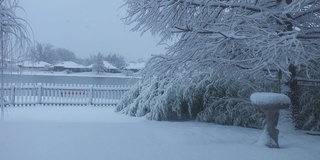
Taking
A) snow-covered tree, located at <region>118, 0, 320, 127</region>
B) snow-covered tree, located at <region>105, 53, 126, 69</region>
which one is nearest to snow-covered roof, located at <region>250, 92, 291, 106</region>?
snow-covered tree, located at <region>118, 0, 320, 127</region>

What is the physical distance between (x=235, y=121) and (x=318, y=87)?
2321 mm

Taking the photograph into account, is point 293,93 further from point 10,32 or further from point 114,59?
point 114,59

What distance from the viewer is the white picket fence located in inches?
478

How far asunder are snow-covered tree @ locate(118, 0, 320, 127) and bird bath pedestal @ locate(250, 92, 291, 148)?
52cm

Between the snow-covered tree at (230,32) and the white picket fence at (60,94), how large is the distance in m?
6.69

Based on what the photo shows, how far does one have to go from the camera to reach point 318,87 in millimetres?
7906

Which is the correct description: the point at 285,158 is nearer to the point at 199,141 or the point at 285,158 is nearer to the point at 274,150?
the point at 274,150

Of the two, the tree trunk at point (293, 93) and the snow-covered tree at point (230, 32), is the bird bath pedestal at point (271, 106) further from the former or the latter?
the tree trunk at point (293, 93)

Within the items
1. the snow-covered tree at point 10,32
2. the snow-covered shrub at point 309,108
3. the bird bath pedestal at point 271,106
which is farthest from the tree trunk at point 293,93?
the snow-covered tree at point 10,32

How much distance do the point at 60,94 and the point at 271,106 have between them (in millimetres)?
9922

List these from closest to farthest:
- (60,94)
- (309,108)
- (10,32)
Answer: (10,32), (309,108), (60,94)

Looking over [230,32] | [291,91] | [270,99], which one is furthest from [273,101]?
[291,91]

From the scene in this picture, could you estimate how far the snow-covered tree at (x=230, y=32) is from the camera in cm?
577

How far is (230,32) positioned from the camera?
589cm
